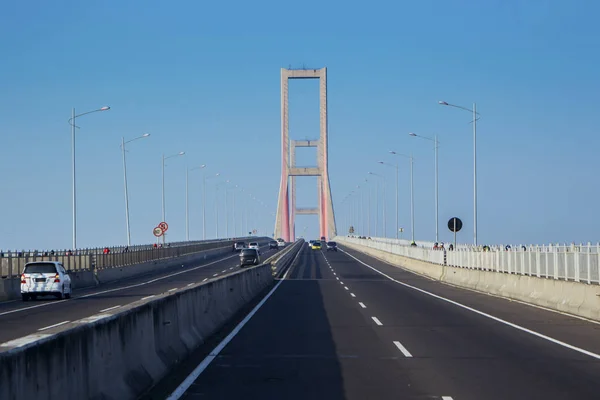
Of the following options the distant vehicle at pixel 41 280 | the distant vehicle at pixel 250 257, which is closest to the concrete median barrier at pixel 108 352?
the distant vehicle at pixel 41 280

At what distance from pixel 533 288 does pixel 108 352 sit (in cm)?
2287

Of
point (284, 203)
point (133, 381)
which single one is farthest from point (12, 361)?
point (284, 203)

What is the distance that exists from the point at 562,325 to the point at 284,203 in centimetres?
13675

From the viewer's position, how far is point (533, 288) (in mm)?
30500

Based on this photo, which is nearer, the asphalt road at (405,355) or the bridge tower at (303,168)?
the asphalt road at (405,355)

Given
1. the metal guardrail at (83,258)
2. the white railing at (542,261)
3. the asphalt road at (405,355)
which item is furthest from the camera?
the metal guardrail at (83,258)

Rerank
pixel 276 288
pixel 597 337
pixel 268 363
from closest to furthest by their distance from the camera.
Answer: pixel 268 363
pixel 597 337
pixel 276 288

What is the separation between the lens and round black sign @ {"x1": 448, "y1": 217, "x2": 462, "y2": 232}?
49938mm

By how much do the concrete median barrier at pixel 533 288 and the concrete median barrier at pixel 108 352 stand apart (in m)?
11.5

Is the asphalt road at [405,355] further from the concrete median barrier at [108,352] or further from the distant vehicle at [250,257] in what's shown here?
the distant vehicle at [250,257]

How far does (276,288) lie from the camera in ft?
133

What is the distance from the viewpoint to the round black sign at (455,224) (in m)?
49.9

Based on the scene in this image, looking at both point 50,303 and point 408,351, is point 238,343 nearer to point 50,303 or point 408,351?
point 408,351

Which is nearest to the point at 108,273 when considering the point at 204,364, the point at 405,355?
the point at 405,355
